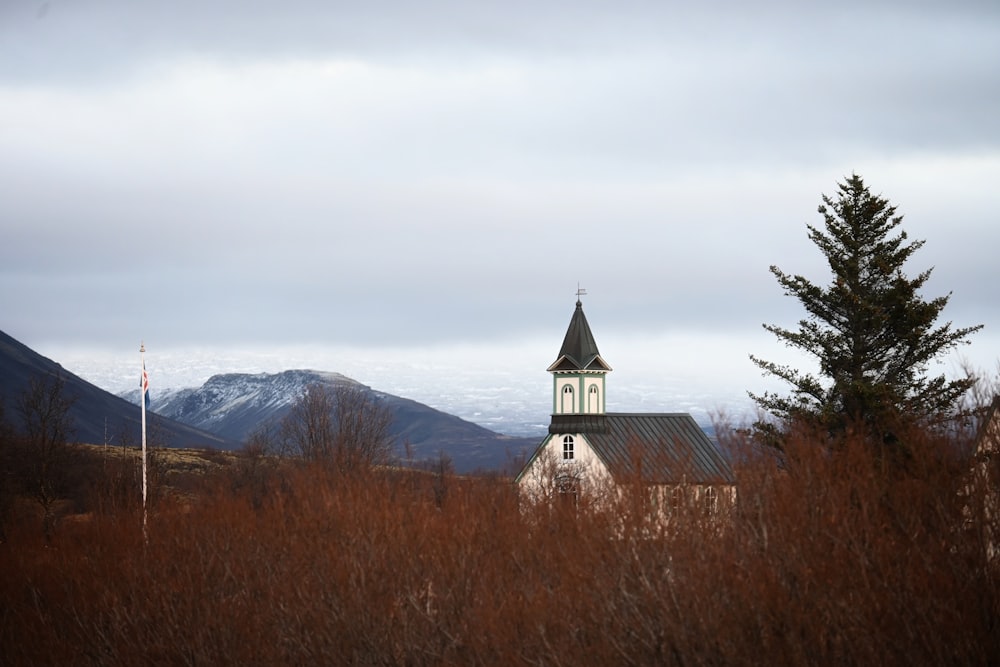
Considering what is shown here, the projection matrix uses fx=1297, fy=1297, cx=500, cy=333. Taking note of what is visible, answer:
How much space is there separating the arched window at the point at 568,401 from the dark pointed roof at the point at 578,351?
1.24 m

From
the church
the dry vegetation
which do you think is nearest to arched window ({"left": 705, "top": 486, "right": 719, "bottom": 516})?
the dry vegetation

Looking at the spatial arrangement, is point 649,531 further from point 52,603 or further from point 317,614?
point 52,603

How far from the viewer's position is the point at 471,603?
35.6 m

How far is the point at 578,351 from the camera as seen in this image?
276ft

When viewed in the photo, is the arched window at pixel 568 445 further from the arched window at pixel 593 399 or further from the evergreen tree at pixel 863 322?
the evergreen tree at pixel 863 322

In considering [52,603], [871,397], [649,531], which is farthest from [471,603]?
[871,397]

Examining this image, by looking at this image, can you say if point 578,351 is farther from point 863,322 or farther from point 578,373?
point 863,322

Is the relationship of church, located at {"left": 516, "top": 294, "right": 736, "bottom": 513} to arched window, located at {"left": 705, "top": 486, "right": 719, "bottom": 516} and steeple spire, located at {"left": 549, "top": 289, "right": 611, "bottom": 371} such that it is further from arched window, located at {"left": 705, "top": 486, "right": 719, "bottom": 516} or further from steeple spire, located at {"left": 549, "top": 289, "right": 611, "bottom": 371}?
arched window, located at {"left": 705, "top": 486, "right": 719, "bottom": 516}

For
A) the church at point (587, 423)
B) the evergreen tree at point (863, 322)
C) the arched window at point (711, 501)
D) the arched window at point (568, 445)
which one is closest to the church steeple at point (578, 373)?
the church at point (587, 423)

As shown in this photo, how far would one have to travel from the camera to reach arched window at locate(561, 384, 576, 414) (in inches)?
3295

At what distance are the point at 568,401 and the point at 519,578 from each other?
48279 mm

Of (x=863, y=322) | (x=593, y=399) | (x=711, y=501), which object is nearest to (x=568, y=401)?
(x=593, y=399)

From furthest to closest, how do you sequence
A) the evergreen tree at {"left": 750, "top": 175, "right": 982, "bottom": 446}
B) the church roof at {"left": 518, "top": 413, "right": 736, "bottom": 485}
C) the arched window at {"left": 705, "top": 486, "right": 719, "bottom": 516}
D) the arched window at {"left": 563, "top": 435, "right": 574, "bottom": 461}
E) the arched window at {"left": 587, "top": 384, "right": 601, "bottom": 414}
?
the arched window at {"left": 587, "top": 384, "right": 601, "bottom": 414} < the arched window at {"left": 563, "top": 435, "right": 574, "bottom": 461} < the church roof at {"left": 518, "top": 413, "right": 736, "bottom": 485} < the evergreen tree at {"left": 750, "top": 175, "right": 982, "bottom": 446} < the arched window at {"left": 705, "top": 486, "right": 719, "bottom": 516}

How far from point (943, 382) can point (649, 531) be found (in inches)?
1140
